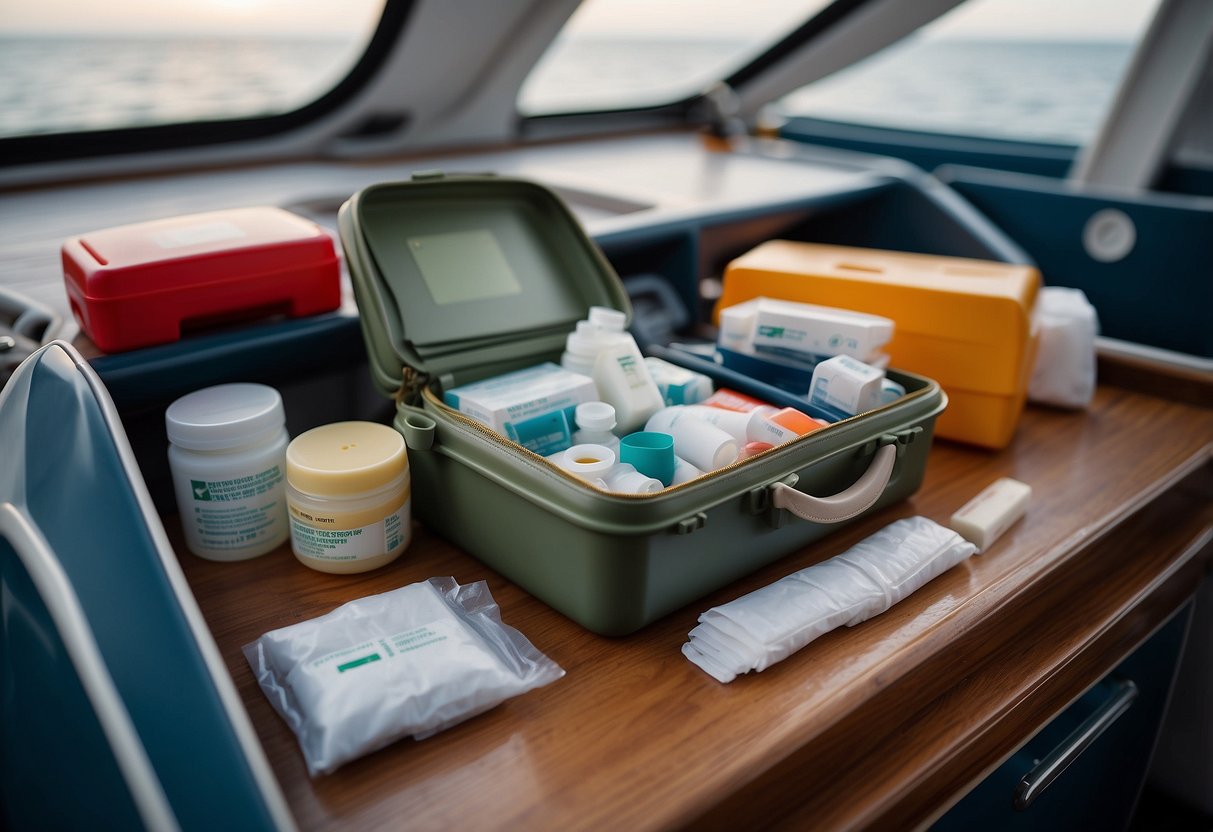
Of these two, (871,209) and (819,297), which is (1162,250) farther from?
(819,297)

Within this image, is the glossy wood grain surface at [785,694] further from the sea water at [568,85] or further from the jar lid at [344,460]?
the sea water at [568,85]

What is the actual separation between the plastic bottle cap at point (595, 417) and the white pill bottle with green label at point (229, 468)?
0.95ft

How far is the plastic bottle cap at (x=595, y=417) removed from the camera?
2.57 ft

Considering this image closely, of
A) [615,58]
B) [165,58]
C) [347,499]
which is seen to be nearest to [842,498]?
[347,499]

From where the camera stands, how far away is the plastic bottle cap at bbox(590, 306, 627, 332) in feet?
3.01

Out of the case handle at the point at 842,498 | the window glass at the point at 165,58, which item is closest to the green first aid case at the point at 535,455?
the case handle at the point at 842,498

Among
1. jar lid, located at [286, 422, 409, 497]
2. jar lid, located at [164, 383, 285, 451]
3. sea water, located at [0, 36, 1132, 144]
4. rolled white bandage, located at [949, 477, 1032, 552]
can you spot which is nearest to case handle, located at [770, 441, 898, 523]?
rolled white bandage, located at [949, 477, 1032, 552]

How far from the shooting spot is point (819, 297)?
109 cm

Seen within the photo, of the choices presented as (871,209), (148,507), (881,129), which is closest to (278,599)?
(148,507)

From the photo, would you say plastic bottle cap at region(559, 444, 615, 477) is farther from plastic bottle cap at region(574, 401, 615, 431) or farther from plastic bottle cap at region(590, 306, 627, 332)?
plastic bottle cap at region(590, 306, 627, 332)

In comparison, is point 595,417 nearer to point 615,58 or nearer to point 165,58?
point 615,58

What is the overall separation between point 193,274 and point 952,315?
0.86 metres

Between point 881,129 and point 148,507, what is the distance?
2.80 m

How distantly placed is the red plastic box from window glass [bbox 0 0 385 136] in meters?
1.02
